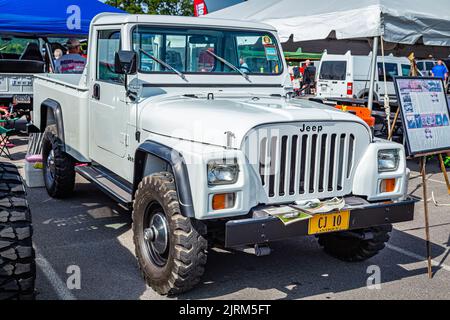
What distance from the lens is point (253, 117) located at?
3752 mm

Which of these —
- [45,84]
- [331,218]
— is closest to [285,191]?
[331,218]

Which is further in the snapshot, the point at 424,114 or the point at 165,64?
the point at 424,114

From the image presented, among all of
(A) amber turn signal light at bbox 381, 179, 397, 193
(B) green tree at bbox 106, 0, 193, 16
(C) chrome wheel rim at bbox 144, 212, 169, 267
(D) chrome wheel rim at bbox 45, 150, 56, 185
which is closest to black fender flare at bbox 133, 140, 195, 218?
(C) chrome wheel rim at bbox 144, 212, 169, 267

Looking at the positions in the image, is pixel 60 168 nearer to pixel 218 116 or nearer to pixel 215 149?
pixel 218 116

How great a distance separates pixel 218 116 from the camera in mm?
3895

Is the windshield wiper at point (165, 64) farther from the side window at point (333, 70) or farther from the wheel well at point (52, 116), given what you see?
the side window at point (333, 70)

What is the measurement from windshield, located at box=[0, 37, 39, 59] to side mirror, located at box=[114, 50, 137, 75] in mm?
9558

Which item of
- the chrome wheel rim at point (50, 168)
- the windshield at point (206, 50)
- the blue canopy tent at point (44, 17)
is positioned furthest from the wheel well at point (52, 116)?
the blue canopy tent at point (44, 17)

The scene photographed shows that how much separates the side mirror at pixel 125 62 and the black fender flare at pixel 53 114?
77.7 inches

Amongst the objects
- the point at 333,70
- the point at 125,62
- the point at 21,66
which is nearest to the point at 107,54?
the point at 125,62

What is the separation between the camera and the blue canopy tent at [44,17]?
1151 cm

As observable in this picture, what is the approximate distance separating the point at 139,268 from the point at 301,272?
133cm

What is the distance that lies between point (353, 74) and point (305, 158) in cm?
1451

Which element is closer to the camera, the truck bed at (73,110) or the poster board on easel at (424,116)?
the poster board on easel at (424,116)
